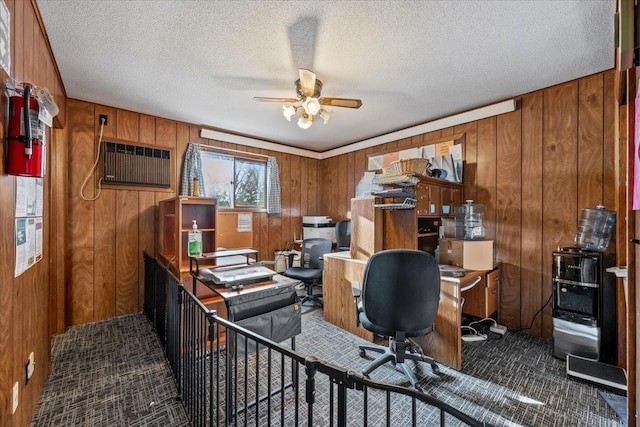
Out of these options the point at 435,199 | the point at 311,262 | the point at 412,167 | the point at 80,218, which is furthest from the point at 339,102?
the point at 80,218

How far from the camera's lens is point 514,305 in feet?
9.94

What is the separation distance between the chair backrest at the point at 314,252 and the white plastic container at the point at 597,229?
2843mm

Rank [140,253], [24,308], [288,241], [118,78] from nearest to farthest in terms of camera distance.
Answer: [24,308], [118,78], [140,253], [288,241]

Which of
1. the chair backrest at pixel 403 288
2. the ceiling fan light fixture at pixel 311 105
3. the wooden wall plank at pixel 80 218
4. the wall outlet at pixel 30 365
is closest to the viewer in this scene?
the wall outlet at pixel 30 365

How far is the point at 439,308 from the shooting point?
240cm

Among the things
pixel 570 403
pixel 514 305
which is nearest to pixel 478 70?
pixel 514 305

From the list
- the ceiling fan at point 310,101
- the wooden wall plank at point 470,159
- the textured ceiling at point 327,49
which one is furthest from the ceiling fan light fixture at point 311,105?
the wooden wall plank at point 470,159

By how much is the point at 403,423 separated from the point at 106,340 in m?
2.89

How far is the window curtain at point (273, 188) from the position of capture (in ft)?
15.5

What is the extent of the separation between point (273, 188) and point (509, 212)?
3448mm

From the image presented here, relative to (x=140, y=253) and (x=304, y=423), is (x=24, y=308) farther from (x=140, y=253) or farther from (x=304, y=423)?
(x=140, y=253)

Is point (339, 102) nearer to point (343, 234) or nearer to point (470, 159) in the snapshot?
point (470, 159)

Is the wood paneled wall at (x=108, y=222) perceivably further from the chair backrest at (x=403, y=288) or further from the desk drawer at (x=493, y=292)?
the desk drawer at (x=493, y=292)

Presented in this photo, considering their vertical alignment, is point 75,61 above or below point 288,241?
above
